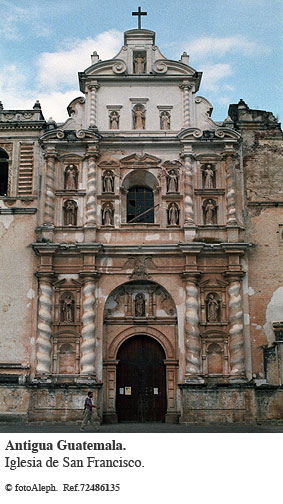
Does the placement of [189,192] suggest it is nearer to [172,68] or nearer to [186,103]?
[186,103]

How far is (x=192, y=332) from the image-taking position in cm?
1955

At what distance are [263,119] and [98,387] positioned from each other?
10.8 meters

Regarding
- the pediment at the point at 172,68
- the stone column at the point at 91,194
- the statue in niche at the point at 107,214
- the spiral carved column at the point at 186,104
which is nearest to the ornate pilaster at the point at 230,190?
the spiral carved column at the point at 186,104

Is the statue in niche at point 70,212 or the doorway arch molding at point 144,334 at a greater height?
the statue in niche at point 70,212

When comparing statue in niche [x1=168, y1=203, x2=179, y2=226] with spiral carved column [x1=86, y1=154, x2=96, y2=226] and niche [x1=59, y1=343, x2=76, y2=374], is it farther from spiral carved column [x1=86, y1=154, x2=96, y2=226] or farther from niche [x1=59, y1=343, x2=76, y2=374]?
niche [x1=59, y1=343, x2=76, y2=374]

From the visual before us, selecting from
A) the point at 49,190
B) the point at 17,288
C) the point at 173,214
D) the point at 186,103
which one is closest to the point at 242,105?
the point at 186,103

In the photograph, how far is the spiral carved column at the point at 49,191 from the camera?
2083cm

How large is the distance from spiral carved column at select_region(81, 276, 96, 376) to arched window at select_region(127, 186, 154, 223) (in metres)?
3.00

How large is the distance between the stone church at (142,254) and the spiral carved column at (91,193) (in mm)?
48

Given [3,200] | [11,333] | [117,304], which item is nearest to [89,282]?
[117,304]

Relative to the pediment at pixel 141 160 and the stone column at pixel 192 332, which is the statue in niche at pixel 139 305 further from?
the pediment at pixel 141 160

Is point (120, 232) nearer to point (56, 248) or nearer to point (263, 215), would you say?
point (56, 248)

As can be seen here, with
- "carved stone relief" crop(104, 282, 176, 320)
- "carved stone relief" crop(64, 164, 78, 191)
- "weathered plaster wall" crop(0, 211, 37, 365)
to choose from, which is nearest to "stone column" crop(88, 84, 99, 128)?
"carved stone relief" crop(64, 164, 78, 191)

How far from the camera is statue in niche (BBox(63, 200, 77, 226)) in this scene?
21031mm
